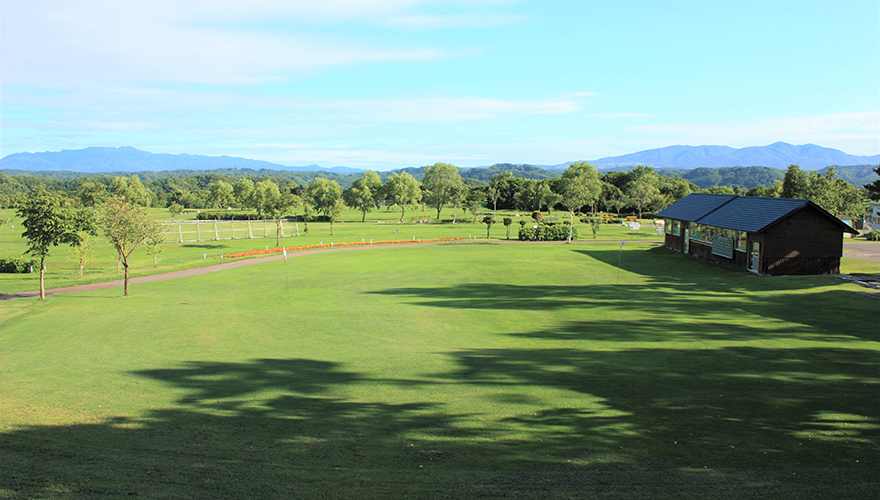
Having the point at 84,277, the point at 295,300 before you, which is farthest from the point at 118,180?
the point at 295,300

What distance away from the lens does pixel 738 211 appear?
3262 cm

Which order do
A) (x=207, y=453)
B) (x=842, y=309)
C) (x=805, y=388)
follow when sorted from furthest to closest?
1. (x=842, y=309)
2. (x=805, y=388)
3. (x=207, y=453)

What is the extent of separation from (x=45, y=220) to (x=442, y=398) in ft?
68.7

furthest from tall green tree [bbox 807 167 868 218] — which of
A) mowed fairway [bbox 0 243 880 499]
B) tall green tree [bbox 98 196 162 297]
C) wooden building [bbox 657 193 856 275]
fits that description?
tall green tree [bbox 98 196 162 297]

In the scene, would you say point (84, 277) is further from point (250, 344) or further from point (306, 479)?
point (306, 479)

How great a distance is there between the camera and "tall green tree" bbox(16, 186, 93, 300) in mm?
20688

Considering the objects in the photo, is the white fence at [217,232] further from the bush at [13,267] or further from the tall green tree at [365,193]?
the tall green tree at [365,193]

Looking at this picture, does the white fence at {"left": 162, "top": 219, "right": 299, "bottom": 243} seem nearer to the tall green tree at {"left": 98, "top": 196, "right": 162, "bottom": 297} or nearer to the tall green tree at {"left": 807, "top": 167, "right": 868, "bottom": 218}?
the tall green tree at {"left": 98, "top": 196, "right": 162, "bottom": 297}

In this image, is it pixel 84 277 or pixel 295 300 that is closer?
pixel 295 300

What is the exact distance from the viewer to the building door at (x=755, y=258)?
28.1 metres

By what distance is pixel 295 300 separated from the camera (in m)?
21.4

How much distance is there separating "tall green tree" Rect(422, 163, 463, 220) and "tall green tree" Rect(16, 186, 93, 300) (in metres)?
75.7

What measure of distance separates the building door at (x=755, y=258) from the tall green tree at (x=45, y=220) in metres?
35.4

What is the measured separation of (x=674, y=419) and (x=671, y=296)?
50.0 ft
